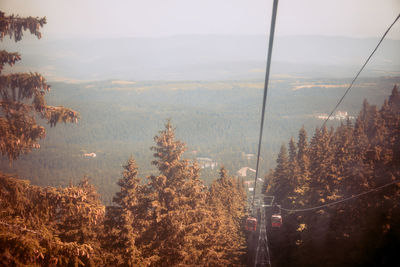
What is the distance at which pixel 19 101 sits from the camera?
8.31 meters

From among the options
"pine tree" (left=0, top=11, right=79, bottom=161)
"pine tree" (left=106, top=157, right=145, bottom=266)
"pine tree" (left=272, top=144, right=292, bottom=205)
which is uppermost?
"pine tree" (left=0, top=11, right=79, bottom=161)

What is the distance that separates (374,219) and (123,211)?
71.5ft

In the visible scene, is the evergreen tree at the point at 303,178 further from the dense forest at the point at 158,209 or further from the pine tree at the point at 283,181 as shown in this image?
the pine tree at the point at 283,181

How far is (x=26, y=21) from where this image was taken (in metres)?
8.05

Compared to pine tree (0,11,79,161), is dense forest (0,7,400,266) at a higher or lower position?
lower

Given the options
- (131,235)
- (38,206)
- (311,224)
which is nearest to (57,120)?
(38,206)

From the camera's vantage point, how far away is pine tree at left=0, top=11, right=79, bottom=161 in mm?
7906

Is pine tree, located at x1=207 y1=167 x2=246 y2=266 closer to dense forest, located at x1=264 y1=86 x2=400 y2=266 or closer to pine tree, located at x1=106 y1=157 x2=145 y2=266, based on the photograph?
dense forest, located at x1=264 y1=86 x2=400 y2=266

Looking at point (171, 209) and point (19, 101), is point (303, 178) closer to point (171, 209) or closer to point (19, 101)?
point (171, 209)

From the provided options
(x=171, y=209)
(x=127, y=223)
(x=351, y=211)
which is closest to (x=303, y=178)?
(x=351, y=211)

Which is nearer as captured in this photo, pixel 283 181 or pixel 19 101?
pixel 19 101

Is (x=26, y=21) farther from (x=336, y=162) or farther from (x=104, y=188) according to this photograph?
(x=104, y=188)

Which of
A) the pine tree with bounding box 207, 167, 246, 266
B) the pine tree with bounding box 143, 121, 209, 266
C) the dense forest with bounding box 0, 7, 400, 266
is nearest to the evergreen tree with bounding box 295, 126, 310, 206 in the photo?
the dense forest with bounding box 0, 7, 400, 266

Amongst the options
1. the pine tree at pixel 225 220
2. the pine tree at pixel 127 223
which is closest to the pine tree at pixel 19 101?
the pine tree at pixel 127 223
